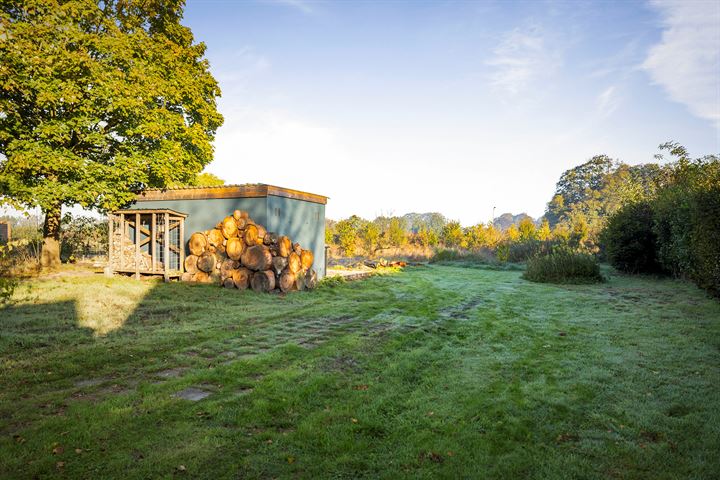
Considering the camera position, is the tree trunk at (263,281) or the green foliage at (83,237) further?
the green foliage at (83,237)

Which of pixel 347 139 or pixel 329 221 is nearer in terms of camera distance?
pixel 347 139

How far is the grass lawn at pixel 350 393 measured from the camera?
2.52 metres

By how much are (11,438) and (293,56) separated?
14055mm

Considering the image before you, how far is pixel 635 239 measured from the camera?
47.6 ft

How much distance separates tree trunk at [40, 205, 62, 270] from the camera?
11.8 meters

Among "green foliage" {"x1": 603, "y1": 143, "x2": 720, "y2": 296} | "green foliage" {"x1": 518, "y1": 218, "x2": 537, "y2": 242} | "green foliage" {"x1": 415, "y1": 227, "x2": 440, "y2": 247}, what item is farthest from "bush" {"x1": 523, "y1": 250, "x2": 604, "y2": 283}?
"green foliage" {"x1": 415, "y1": 227, "x2": 440, "y2": 247}

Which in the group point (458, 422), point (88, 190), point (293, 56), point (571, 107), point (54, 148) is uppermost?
point (293, 56)

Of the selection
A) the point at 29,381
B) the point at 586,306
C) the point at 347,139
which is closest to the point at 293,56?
the point at 347,139

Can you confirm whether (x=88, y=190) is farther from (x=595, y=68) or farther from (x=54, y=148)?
(x=595, y=68)

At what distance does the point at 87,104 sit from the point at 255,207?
5.18 metres

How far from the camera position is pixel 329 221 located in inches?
1442

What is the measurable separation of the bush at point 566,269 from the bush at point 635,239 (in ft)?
6.30

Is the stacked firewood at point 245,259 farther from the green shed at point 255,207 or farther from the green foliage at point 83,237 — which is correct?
the green foliage at point 83,237

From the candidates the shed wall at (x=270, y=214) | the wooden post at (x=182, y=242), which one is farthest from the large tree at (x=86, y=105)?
the wooden post at (x=182, y=242)
